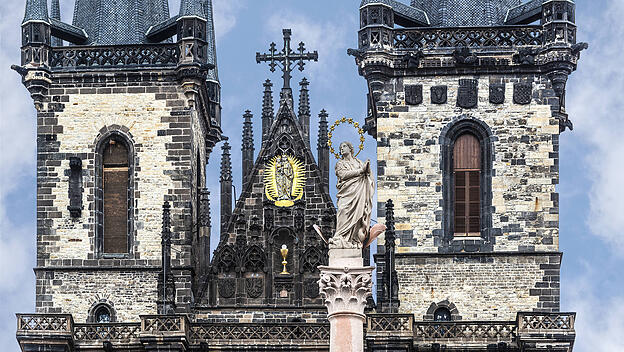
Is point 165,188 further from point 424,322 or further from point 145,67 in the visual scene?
point 424,322

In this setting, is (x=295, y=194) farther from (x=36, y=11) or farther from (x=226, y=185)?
(x=36, y=11)

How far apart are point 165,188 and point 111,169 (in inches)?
64.0

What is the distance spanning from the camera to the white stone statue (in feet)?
110

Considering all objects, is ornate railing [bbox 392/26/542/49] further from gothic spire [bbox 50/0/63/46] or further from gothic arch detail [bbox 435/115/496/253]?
gothic spire [bbox 50/0/63/46]

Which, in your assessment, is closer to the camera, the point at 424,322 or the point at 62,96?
the point at 424,322

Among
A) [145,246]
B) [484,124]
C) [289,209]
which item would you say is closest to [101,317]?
[145,246]

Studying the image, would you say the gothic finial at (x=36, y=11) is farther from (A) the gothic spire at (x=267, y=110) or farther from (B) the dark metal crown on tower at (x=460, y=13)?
(B) the dark metal crown on tower at (x=460, y=13)

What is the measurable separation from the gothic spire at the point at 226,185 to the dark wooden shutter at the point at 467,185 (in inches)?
260

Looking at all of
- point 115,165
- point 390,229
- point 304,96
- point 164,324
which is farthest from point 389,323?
point 115,165

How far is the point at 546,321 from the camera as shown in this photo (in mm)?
52438

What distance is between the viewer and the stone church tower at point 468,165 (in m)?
53.8

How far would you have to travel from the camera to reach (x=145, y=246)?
55094 mm

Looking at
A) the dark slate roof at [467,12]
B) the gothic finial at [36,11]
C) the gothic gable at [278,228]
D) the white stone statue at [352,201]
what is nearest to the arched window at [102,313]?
the gothic gable at [278,228]

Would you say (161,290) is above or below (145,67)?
Answer: below
